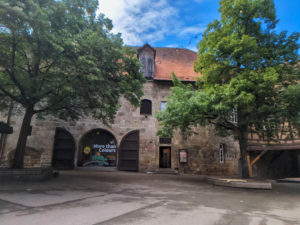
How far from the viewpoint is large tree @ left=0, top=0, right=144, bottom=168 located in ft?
19.2

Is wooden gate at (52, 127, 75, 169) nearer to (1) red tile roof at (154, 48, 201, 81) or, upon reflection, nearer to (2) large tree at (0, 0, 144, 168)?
(2) large tree at (0, 0, 144, 168)

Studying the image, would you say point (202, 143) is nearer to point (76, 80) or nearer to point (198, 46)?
point (198, 46)

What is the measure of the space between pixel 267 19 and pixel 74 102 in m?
10.6

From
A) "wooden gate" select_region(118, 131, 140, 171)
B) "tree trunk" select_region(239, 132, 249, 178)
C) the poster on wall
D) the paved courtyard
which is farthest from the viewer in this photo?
the poster on wall

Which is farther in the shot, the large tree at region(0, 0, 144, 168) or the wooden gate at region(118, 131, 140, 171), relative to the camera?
the wooden gate at region(118, 131, 140, 171)

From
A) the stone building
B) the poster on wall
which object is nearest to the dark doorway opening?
the stone building

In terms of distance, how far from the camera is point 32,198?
4.90m

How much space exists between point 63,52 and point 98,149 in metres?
8.93

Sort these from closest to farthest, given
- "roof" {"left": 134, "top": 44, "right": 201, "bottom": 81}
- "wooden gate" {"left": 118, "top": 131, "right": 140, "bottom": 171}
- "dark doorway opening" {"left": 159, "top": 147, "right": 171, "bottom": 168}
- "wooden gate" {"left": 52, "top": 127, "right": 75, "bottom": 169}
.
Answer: "wooden gate" {"left": 52, "top": 127, "right": 75, "bottom": 169} < "wooden gate" {"left": 118, "top": 131, "right": 140, "bottom": 171} < "roof" {"left": 134, "top": 44, "right": 201, "bottom": 81} < "dark doorway opening" {"left": 159, "top": 147, "right": 171, "bottom": 168}

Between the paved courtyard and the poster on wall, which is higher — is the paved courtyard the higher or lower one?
the lower one

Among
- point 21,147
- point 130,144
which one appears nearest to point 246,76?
point 130,144

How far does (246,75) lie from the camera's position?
880 cm

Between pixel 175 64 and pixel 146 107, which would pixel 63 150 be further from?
pixel 175 64

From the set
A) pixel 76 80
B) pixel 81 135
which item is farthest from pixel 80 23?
pixel 81 135
